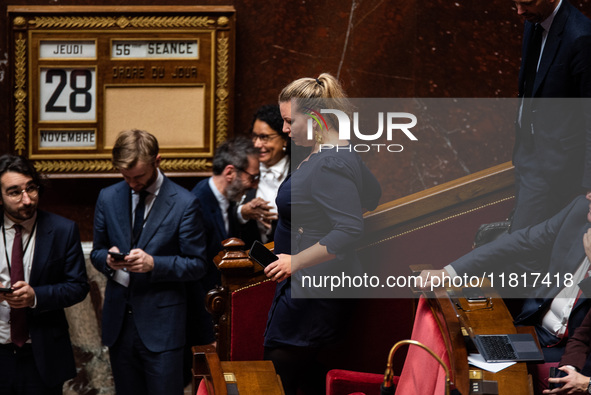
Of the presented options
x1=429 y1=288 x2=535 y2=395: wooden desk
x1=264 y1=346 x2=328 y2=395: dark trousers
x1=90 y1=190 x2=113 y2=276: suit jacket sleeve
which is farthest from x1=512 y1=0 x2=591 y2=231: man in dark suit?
x1=90 y1=190 x2=113 y2=276: suit jacket sleeve

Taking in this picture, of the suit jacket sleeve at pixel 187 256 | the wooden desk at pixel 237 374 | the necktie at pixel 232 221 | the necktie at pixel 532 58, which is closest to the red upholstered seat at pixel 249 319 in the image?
the suit jacket sleeve at pixel 187 256

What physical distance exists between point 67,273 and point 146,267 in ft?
1.27

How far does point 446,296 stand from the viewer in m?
2.42

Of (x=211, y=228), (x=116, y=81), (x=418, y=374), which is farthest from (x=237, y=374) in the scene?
(x=116, y=81)

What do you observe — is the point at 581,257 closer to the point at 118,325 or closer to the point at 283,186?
the point at 283,186

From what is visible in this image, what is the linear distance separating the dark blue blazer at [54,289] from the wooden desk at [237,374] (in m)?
0.94

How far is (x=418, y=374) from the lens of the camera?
2.48 m

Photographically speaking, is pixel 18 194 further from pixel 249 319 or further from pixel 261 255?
pixel 261 255

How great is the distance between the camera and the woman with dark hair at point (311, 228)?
8.82 feet

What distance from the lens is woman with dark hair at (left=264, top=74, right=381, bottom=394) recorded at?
106 inches

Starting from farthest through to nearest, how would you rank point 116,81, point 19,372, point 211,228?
point 116,81 < point 211,228 < point 19,372

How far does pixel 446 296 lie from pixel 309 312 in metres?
0.55

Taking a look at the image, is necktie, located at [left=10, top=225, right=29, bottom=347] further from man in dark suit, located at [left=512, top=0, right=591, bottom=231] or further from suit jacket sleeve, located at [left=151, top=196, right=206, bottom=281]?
man in dark suit, located at [left=512, top=0, right=591, bottom=231]

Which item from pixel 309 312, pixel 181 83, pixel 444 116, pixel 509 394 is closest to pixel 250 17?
pixel 181 83
